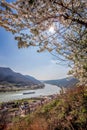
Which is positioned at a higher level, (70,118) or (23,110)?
(23,110)

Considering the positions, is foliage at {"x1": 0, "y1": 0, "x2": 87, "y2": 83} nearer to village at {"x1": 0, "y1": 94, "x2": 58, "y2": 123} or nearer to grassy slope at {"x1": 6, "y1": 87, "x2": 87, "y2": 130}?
grassy slope at {"x1": 6, "y1": 87, "x2": 87, "y2": 130}

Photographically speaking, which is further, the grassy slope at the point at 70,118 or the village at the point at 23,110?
the village at the point at 23,110

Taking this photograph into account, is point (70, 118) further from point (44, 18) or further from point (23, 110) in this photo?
point (23, 110)

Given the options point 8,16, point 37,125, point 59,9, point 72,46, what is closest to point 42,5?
point 59,9

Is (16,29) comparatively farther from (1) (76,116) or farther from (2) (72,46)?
(1) (76,116)

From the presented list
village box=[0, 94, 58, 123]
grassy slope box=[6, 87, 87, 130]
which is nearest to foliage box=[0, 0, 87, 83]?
grassy slope box=[6, 87, 87, 130]

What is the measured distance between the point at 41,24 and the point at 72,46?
6.64 ft

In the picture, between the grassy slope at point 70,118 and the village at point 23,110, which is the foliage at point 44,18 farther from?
the village at point 23,110

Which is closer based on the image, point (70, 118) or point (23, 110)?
point (70, 118)

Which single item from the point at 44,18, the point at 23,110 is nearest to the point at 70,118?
the point at 44,18

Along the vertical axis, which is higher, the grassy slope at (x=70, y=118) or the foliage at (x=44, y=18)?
Answer: the foliage at (x=44, y=18)

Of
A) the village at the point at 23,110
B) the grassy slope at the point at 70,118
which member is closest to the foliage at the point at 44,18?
the grassy slope at the point at 70,118

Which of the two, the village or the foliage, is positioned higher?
the foliage

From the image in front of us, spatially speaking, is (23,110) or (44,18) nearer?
(44,18)
